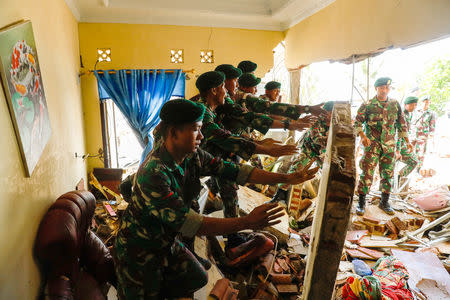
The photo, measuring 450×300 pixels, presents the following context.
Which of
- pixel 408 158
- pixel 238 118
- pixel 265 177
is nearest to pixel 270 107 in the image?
pixel 238 118

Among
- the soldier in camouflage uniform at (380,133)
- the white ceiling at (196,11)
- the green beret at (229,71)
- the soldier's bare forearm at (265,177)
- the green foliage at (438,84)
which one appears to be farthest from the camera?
the green foliage at (438,84)

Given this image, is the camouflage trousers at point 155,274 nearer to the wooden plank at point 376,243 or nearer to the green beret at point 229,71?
the green beret at point 229,71

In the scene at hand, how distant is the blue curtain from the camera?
4.73 m

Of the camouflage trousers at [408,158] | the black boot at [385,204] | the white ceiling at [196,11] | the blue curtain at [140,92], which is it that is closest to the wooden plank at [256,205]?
the black boot at [385,204]

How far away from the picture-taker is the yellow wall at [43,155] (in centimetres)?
165

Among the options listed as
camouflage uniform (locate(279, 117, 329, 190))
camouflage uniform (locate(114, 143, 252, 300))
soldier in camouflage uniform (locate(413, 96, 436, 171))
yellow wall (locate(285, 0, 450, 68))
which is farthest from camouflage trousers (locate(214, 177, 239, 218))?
soldier in camouflage uniform (locate(413, 96, 436, 171))

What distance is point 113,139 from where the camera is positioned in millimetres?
5199

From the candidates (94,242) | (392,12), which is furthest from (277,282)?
(392,12)

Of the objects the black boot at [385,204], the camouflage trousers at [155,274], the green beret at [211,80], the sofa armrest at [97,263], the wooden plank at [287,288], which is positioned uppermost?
the green beret at [211,80]

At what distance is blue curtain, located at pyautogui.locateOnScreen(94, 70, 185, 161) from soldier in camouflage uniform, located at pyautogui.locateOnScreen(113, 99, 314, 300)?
3468 millimetres

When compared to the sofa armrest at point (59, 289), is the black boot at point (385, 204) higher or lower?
lower

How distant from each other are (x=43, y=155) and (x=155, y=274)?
70.5 inches

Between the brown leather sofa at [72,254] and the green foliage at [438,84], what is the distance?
40.4 feet

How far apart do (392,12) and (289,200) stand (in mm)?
2915
